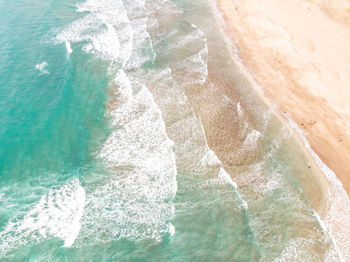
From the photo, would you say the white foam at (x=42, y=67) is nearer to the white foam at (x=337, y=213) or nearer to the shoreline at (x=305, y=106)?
the shoreline at (x=305, y=106)

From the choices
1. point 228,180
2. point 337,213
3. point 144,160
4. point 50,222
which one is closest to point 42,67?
point 144,160

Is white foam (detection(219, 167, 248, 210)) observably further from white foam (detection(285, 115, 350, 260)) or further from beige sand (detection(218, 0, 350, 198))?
beige sand (detection(218, 0, 350, 198))

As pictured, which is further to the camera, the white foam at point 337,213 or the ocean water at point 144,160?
the white foam at point 337,213

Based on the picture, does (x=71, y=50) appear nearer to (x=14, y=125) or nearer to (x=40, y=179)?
(x=14, y=125)

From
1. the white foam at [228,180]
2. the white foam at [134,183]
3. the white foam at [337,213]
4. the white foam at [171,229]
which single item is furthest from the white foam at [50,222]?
the white foam at [337,213]

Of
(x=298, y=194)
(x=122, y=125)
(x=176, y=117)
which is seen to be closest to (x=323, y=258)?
(x=298, y=194)

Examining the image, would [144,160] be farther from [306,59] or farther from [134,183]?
[306,59]
